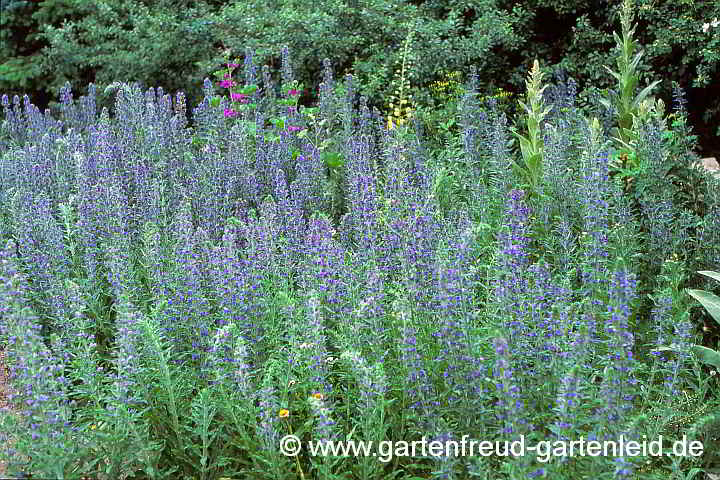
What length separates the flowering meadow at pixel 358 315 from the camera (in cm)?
305

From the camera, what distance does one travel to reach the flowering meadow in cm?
305

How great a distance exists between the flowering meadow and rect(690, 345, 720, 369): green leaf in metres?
0.03

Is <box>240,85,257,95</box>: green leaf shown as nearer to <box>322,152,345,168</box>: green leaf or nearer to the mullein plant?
<box>322,152,345,168</box>: green leaf

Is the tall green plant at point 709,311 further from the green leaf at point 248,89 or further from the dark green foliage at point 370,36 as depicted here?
the green leaf at point 248,89

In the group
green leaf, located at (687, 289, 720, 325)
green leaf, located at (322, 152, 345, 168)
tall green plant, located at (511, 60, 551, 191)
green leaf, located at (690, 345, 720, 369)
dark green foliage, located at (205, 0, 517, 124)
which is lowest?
green leaf, located at (690, 345, 720, 369)

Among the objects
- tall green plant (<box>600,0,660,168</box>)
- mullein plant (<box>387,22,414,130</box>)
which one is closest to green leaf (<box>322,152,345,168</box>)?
mullein plant (<box>387,22,414,130</box>)

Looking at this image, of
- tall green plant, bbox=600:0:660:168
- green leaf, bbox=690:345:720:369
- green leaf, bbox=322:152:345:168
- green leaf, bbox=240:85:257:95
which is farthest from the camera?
green leaf, bbox=240:85:257:95

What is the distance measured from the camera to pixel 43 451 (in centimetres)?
302

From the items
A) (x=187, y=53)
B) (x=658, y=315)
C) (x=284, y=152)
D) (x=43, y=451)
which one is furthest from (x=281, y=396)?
(x=187, y=53)

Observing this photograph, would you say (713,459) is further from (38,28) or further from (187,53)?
(38,28)

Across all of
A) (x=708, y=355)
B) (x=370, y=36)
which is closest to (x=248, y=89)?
(x=370, y=36)

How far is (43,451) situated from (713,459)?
2.91 meters

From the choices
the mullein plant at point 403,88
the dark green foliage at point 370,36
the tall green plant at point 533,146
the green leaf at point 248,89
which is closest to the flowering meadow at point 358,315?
the tall green plant at point 533,146

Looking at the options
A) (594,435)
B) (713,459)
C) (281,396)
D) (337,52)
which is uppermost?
(337,52)
